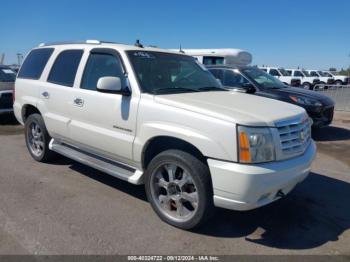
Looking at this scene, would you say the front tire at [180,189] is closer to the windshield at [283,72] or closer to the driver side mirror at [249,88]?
the driver side mirror at [249,88]

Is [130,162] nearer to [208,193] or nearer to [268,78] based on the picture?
[208,193]

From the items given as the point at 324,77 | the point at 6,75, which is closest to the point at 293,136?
the point at 6,75

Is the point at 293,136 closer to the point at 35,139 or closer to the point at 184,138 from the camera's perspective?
the point at 184,138

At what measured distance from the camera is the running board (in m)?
4.01

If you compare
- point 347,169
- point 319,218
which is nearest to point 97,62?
point 319,218

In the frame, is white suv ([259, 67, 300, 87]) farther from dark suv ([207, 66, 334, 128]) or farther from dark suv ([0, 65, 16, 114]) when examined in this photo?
dark suv ([0, 65, 16, 114])

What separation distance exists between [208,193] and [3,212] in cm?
242

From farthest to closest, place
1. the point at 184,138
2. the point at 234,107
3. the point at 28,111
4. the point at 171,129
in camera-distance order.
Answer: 1. the point at 28,111
2. the point at 234,107
3. the point at 171,129
4. the point at 184,138

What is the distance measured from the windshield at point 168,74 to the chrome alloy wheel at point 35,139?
2374 mm

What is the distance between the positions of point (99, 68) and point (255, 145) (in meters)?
2.47

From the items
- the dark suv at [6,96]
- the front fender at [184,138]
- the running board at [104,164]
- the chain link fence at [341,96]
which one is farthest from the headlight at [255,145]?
the chain link fence at [341,96]

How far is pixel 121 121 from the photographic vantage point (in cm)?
405

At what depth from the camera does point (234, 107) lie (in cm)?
362

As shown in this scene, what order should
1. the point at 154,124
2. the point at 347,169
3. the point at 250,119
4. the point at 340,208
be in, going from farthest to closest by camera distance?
the point at 347,169, the point at 340,208, the point at 154,124, the point at 250,119
